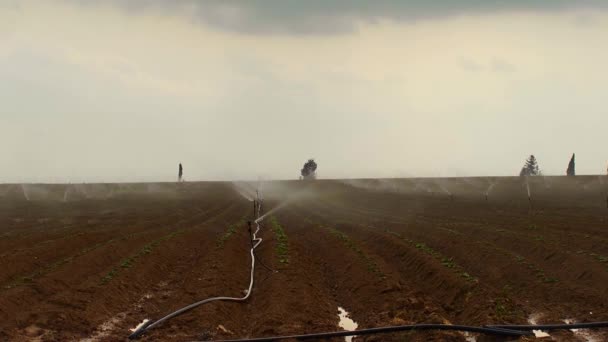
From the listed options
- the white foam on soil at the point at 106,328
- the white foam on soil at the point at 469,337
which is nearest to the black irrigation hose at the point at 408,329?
the white foam on soil at the point at 469,337

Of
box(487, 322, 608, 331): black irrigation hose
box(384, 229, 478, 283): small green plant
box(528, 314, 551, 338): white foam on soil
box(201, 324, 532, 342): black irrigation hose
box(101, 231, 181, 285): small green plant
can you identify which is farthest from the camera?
box(101, 231, 181, 285): small green plant

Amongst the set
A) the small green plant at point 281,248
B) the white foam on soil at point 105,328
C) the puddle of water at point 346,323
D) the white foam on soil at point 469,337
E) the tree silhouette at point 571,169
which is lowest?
the puddle of water at point 346,323

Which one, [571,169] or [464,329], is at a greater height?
[571,169]

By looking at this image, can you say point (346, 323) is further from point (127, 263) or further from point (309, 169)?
point (309, 169)

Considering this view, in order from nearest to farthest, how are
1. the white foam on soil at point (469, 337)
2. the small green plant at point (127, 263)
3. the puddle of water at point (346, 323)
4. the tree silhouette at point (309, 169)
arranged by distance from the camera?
1. the white foam on soil at point (469, 337)
2. the puddle of water at point (346, 323)
3. the small green plant at point (127, 263)
4. the tree silhouette at point (309, 169)

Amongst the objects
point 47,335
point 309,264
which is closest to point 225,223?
point 309,264

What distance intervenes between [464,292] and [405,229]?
581 inches

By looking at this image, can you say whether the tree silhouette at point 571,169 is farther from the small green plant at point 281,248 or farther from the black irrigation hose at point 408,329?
the black irrigation hose at point 408,329

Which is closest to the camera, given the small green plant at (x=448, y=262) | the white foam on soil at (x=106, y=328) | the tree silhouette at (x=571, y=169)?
the white foam on soil at (x=106, y=328)

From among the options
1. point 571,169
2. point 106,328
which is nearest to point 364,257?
point 106,328

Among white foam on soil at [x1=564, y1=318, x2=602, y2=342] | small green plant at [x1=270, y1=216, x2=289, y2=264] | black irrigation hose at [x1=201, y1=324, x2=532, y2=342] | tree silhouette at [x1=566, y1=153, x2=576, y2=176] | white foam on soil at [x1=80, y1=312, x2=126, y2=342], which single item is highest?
tree silhouette at [x1=566, y1=153, x2=576, y2=176]

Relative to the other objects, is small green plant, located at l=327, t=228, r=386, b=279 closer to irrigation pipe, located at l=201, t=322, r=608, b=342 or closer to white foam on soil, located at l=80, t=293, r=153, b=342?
irrigation pipe, located at l=201, t=322, r=608, b=342

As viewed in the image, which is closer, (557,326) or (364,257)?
(557,326)

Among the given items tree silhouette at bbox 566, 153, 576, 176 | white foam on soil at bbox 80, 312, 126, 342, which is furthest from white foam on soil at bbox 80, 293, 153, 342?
tree silhouette at bbox 566, 153, 576, 176
